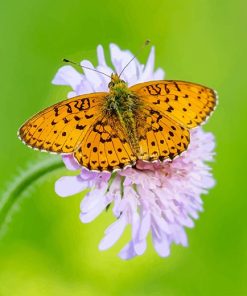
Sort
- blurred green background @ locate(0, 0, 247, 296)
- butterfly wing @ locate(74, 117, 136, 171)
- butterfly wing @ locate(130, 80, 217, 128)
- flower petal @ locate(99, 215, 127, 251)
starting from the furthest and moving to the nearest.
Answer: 1. blurred green background @ locate(0, 0, 247, 296)
2. flower petal @ locate(99, 215, 127, 251)
3. butterfly wing @ locate(130, 80, 217, 128)
4. butterfly wing @ locate(74, 117, 136, 171)

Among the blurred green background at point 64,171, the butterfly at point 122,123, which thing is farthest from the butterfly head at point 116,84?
the blurred green background at point 64,171

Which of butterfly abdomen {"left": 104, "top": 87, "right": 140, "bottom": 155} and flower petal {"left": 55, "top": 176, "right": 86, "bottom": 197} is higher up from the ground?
butterfly abdomen {"left": 104, "top": 87, "right": 140, "bottom": 155}

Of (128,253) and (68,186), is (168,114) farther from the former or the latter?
(128,253)

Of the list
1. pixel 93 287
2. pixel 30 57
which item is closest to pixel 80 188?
pixel 93 287

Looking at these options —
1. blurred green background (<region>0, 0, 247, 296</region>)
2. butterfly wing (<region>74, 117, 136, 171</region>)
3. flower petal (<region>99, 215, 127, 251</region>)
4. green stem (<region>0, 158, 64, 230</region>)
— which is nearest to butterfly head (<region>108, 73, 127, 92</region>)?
butterfly wing (<region>74, 117, 136, 171</region>)

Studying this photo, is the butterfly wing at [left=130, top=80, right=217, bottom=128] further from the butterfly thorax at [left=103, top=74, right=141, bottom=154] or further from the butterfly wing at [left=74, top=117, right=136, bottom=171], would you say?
the butterfly wing at [left=74, top=117, right=136, bottom=171]

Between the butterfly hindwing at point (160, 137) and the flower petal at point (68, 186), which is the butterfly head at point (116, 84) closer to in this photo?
the butterfly hindwing at point (160, 137)
